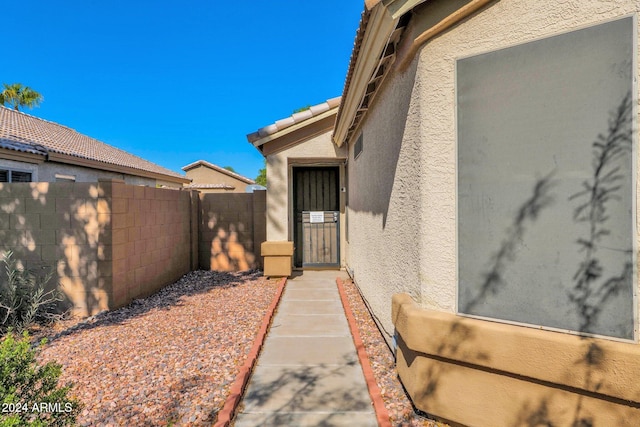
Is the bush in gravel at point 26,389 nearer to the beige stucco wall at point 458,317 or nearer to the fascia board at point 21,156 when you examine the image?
the beige stucco wall at point 458,317

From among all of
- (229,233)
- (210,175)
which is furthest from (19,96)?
(229,233)

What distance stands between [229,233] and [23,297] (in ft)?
16.2

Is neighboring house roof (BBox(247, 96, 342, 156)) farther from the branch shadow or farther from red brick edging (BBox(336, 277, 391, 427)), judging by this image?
the branch shadow

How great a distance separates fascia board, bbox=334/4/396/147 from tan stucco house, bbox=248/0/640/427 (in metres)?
0.04

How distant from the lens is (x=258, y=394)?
138 inches

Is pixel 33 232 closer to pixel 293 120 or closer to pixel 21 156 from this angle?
pixel 293 120

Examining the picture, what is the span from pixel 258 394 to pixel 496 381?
2.37 m

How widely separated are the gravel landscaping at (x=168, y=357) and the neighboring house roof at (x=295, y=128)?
3956mm

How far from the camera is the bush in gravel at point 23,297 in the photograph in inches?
207

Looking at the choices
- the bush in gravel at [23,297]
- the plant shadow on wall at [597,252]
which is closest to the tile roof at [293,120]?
the bush in gravel at [23,297]

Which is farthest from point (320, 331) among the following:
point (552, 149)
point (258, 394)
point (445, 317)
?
point (552, 149)

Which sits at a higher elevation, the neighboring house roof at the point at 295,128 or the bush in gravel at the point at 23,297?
the neighboring house roof at the point at 295,128

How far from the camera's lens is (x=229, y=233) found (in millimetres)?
9766

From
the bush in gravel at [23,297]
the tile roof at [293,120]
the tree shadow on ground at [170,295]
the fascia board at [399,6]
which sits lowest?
the tree shadow on ground at [170,295]
